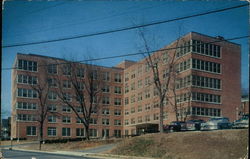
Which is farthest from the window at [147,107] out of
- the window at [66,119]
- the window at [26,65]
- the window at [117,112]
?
the window at [26,65]

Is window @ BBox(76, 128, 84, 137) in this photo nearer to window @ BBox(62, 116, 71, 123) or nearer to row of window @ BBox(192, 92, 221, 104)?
window @ BBox(62, 116, 71, 123)

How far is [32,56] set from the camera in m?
53.1

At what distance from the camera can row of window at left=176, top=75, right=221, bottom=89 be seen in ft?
188

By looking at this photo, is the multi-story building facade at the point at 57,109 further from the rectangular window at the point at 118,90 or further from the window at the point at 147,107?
the window at the point at 147,107

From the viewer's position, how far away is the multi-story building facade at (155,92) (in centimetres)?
5719

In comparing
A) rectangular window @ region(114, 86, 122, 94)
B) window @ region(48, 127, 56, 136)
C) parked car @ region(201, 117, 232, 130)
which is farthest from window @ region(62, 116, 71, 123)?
parked car @ region(201, 117, 232, 130)

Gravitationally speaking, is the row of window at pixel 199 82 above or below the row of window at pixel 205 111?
above

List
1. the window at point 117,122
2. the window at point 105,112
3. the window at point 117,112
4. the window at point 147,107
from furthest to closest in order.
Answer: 1. the window at point 117,112
2. the window at point 117,122
3. the window at point 105,112
4. the window at point 147,107

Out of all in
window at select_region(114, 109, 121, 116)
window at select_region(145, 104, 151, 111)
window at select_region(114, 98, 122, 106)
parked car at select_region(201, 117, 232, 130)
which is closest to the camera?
parked car at select_region(201, 117, 232, 130)

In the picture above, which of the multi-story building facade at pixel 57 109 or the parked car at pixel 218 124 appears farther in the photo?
the multi-story building facade at pixel 57 109

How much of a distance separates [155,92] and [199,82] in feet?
46.2

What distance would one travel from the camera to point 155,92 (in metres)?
70.1

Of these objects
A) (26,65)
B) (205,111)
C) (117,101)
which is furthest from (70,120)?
(205,111)

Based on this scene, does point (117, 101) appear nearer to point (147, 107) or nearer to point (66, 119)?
point (66, 119)
